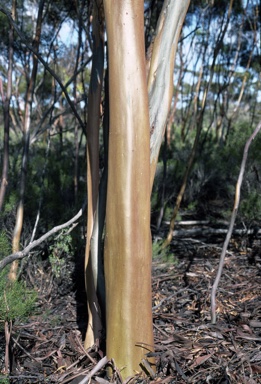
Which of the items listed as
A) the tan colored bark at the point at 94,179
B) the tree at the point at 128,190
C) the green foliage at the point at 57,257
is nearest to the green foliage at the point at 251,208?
the green foliage at the point at 57,257

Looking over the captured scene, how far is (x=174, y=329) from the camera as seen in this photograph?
338 cm

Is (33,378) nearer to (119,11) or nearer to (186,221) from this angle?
(119,11)

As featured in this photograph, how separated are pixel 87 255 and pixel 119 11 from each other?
60.4 inches

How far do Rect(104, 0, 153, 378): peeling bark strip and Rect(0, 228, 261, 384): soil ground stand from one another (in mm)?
269

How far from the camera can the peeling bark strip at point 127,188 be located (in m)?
2.57

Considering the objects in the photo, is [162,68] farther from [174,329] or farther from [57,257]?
[57,257]

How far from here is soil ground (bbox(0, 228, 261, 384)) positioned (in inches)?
109

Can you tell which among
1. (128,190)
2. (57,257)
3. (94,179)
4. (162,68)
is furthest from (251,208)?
(128,190)

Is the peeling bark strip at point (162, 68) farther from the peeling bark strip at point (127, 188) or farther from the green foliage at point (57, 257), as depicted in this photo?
the green foliage at point (57, 257)

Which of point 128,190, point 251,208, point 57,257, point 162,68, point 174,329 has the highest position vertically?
point 162,68

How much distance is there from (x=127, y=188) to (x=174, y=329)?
4.29ft

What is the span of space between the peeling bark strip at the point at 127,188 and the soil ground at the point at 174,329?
0.27m

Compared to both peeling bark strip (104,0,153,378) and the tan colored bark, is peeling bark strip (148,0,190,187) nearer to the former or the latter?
peeling bark strip (104,0,153,378)

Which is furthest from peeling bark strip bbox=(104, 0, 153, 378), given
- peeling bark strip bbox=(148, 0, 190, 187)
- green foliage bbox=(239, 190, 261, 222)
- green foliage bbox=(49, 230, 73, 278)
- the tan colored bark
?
green foliage bbox=(239, 190, 261, 222)
